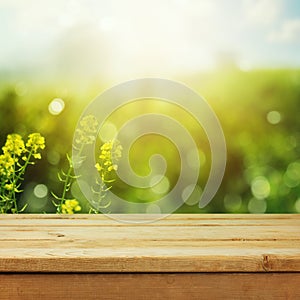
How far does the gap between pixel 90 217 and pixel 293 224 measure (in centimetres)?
67

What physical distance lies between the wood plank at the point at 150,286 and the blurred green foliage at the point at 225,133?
1253 mm

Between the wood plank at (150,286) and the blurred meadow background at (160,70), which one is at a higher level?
the blurred meadow background at (160,70)

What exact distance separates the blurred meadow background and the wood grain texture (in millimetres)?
610

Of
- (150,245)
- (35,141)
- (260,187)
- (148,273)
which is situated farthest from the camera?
(260,187)

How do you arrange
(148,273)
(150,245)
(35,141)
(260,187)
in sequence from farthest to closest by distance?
1. (260,187)
2. (35,141)
3. (150,245)
4. (148,273)

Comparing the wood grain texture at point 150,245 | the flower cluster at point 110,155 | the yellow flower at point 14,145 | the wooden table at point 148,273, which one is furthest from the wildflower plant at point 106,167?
the wooden table at point 148,273

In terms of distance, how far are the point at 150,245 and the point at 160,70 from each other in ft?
4.05

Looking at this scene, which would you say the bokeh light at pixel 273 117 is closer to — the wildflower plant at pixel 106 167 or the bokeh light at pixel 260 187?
the bokeh light at pixel 260 187

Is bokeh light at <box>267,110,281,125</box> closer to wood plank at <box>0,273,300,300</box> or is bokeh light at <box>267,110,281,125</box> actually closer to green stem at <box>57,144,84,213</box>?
green stem at <box>57,144,84,213</box>

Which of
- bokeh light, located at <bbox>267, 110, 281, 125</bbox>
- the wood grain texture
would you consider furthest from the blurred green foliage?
the wood grain texture

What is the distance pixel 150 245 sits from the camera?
1.52m

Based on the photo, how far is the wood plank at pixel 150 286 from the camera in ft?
4.45

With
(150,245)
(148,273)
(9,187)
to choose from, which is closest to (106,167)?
(9,187)

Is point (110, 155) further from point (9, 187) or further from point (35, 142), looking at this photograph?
point (9, 187)
